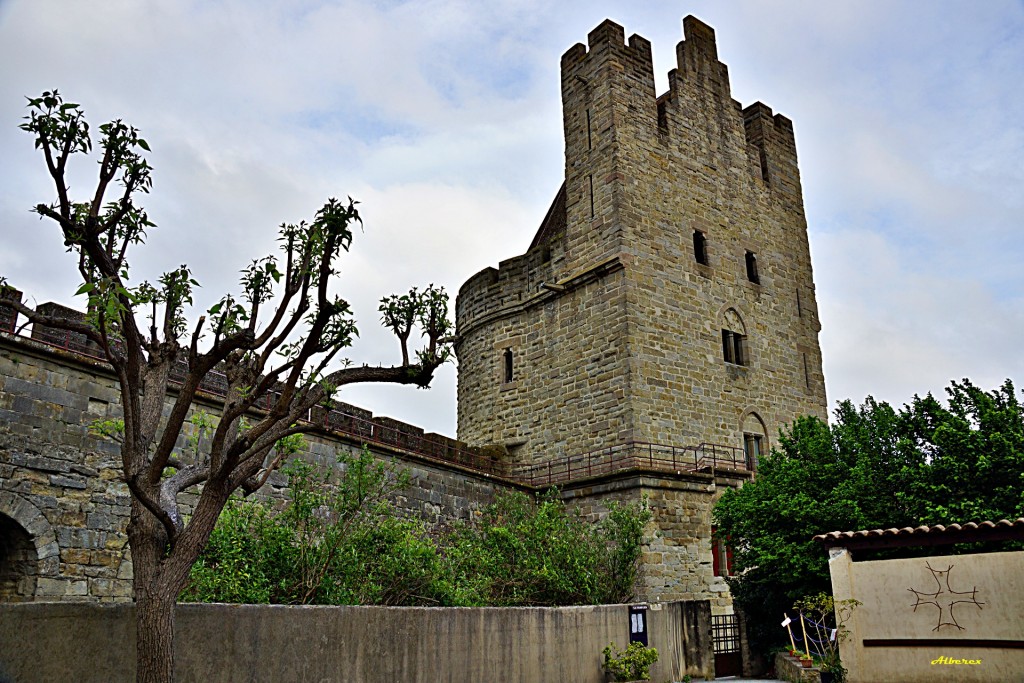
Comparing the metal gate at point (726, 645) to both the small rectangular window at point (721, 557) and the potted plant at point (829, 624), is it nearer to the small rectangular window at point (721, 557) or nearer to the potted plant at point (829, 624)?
the potted plant at point (829, 624)

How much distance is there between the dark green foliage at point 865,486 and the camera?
41.7 feet

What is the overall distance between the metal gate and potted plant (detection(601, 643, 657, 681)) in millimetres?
2579

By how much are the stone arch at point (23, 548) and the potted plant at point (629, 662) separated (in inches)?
290

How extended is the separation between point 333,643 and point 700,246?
596 inches

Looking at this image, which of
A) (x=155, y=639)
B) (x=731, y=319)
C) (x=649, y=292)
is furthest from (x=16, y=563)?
(x=731, y=319)

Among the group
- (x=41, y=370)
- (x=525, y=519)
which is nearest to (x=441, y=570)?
(x=525, y=519)

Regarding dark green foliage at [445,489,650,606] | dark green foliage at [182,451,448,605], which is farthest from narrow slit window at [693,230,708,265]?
dark green foliage at [182,451,448,605]

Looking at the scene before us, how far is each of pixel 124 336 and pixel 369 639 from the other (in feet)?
12.9

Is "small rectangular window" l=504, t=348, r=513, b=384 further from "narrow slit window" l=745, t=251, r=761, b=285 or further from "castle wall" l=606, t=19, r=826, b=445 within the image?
"narrow slit window" l=745, t=251, r=761, b=285

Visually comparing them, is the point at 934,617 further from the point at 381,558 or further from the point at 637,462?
the point at 381,558

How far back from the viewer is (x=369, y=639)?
8.26m

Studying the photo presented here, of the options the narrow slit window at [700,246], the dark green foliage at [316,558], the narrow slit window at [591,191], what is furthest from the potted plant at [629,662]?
the narrow slit window at [700,246]

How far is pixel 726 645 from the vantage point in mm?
14414

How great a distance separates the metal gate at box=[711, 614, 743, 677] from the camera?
46.4 ft
